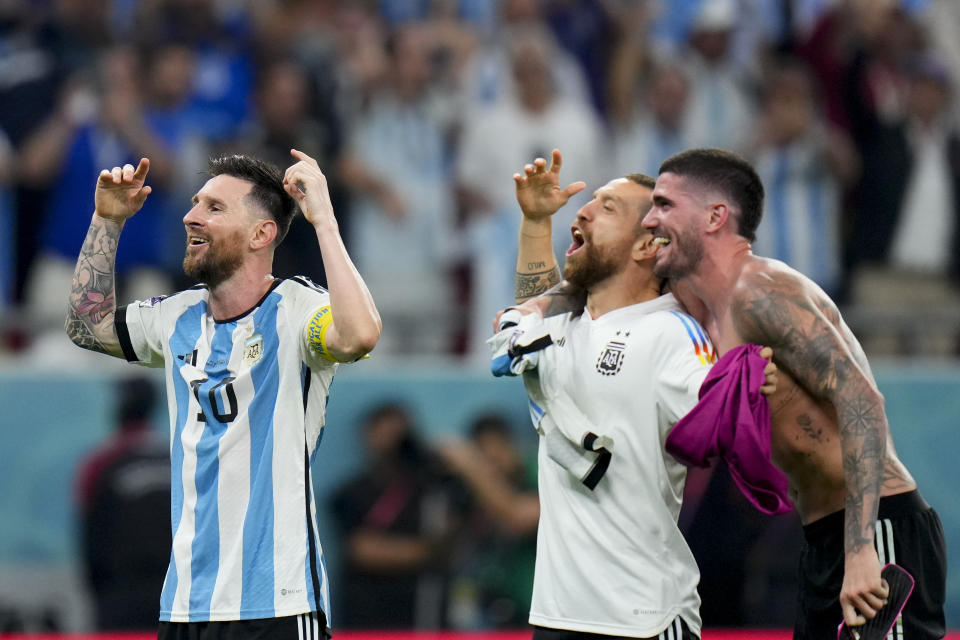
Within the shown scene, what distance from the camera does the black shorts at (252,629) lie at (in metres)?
4.63

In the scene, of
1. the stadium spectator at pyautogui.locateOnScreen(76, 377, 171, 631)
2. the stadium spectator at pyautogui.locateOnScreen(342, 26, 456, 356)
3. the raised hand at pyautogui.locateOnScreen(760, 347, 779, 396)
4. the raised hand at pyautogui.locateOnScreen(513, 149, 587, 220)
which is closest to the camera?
the raised hand at pyautogui.locateOnScreen(760, 347, 779, 396)

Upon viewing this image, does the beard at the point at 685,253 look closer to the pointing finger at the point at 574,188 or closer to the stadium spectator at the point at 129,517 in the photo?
the pointing finger at the point at 574,188

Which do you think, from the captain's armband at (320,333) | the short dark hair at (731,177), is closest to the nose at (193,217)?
the captain's armband at (320,333)

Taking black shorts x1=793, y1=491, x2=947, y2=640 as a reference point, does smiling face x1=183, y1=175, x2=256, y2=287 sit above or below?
above

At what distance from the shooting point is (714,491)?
935 cm

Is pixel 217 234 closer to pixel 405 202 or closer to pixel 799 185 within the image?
pixel 405 202

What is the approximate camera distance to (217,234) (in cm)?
496

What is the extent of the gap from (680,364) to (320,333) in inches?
48.5

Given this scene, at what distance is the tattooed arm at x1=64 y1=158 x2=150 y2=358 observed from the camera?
17.0 ft

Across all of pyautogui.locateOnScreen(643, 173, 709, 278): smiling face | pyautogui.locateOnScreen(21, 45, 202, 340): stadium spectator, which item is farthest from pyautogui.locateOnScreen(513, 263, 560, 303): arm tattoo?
pyautogui.locateOnScreen(21, 45, 202, 340): stadium spectator

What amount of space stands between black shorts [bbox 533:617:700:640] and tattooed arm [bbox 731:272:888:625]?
0.59 metres

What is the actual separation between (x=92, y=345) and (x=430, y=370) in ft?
15.7

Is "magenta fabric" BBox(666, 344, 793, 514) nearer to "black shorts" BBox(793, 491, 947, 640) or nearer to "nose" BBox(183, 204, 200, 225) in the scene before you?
"black shorts" BBox(793, 491, 947, 640)

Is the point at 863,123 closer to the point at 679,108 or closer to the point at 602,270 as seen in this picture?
the point at 679,108
